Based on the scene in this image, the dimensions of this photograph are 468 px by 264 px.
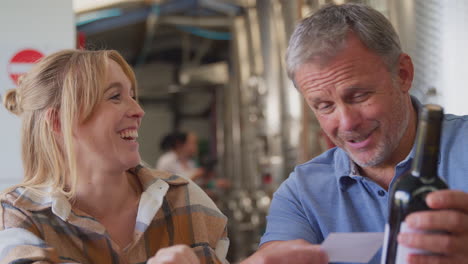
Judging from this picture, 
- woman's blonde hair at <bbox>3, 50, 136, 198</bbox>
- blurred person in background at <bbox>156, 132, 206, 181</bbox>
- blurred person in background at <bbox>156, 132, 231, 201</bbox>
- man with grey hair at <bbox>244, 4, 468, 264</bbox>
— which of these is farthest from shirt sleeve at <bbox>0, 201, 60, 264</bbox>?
blurred person in background at <bbox>156, 132, 206, 181</bbox>

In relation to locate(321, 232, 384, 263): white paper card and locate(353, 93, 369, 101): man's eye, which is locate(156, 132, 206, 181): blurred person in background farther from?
locate(321, 232, 384, 263): white paper card

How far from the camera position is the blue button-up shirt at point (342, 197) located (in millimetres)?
1311

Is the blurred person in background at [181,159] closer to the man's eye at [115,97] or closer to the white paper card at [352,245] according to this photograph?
the man's eye at [115,97]

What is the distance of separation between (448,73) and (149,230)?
1.20 meters

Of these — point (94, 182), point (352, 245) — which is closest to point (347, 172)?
point (352, 245)

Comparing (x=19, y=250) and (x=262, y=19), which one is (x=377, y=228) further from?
(x=262, y=19)

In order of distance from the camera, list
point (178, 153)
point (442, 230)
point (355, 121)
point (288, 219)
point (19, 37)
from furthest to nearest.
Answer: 1. point (178, 153)
2. point (19, 37)
3. point (288, 219)
4. point (355, 121)
5. point (442, 230)

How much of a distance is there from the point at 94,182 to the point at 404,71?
33.4 inches

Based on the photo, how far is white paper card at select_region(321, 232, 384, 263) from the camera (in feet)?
2.73

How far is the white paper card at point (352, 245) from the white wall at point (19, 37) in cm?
144

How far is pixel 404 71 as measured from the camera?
4.57 ft

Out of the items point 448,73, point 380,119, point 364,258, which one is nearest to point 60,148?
point 380,119

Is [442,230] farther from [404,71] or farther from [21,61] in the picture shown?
[21,61]

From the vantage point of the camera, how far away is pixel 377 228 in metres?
1.33
